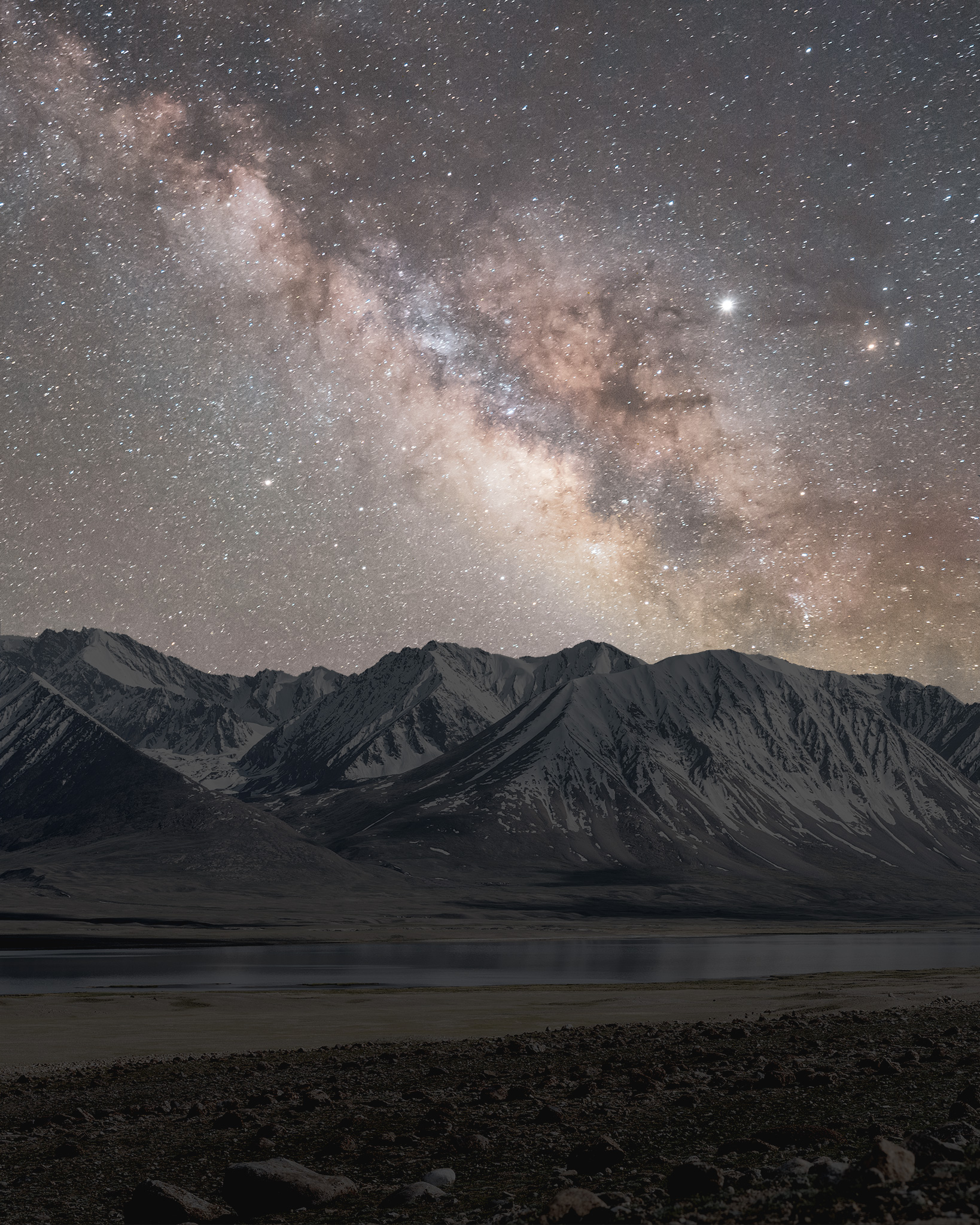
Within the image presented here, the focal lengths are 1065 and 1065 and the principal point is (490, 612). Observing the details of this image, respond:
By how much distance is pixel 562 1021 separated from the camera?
165 ft

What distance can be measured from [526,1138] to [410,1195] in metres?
4.65

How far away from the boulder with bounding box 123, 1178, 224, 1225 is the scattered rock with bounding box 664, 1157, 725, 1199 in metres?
6.03

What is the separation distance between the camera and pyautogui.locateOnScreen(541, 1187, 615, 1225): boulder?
11.7 meters

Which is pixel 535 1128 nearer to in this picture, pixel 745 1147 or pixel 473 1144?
pixel 473 1144

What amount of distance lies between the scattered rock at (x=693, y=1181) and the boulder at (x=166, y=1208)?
6029 millimetres

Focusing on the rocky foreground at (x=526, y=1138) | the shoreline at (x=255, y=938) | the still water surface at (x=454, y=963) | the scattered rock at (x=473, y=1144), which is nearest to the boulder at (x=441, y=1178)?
the rocky foreground at (x=526, y=1138)

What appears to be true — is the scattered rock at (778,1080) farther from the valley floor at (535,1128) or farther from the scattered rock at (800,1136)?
the scattered rock at (800,1136)

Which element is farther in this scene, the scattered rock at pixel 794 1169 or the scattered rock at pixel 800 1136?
the scattered rock at pixel 800 1136

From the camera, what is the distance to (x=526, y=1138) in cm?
1817

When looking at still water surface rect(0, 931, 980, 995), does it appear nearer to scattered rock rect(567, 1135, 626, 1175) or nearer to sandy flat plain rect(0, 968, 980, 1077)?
sandy flat plain rect(0, 968, 980, 1077)

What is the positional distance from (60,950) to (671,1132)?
14182 centimetres

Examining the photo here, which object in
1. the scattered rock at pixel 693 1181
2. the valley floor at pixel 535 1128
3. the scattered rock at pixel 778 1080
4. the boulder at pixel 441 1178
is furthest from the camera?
the scattered rock at pixel 778 1080

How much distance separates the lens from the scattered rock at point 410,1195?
13930mm

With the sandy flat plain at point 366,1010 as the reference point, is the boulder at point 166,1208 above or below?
above
